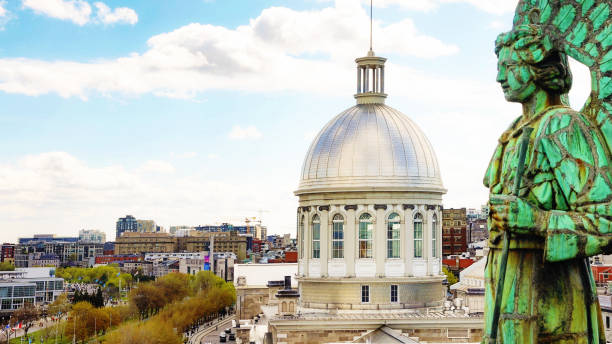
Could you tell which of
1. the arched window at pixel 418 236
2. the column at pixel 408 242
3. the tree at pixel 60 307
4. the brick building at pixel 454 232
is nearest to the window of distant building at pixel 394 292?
the column at pixel 408 242

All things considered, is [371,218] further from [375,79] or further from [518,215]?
[518,215]

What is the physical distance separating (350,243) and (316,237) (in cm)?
242

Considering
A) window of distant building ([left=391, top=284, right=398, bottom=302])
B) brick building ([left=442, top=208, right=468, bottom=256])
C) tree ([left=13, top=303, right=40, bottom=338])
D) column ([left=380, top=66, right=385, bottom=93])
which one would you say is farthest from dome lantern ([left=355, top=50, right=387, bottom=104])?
brick building ([left=442, top=208, right=468, bottom=256])

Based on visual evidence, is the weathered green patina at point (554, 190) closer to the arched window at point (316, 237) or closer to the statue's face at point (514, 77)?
the statue's face at point (514, 77)

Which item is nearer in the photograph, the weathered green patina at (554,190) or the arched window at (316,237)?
the weathered green patina at (554,190)

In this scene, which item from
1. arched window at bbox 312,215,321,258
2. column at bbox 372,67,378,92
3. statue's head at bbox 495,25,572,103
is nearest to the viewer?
statue's head at bbox 495,25,572,103

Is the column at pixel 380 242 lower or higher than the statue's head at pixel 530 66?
lower

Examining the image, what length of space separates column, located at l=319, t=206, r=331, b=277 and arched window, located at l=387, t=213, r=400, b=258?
11.3 feet

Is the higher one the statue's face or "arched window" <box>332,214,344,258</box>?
the statue's face

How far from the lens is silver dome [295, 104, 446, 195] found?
145ft

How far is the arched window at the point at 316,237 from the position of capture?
45.3m

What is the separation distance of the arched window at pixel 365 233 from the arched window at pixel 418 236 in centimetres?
Result: 273

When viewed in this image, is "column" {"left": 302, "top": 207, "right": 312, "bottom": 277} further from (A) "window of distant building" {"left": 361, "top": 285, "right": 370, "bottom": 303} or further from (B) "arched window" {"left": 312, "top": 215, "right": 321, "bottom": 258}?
(A) "window of distant building" {"left": 361, "top": 285, "right": 370, "bottom": 303}

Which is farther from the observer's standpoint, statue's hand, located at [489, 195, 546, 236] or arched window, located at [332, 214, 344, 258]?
arched window, located at [332, 214, 344, 258]
